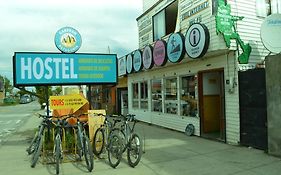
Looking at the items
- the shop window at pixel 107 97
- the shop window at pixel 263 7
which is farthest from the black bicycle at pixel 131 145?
the shop window at pixel 107 97

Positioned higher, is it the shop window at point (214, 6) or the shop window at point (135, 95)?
the shop window at point (214, 6)

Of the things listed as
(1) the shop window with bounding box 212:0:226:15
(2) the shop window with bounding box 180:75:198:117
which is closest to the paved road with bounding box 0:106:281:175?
(2) the shop window with bounding box 180:75:198:117

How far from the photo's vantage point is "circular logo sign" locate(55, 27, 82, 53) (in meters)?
Answer: 10.2

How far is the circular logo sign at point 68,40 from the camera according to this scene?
10.2 metres

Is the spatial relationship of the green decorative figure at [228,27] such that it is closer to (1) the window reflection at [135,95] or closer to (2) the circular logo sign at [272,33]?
(2) the circular logo sign at [272,33]

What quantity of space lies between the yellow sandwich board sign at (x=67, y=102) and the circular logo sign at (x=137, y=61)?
5671 millimetres

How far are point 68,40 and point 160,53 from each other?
154 inches

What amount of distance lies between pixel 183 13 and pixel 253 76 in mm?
4175

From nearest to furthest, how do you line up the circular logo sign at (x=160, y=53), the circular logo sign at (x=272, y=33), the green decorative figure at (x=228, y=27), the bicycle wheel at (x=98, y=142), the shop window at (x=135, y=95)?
the circular logo sign at (x=272, y=33) → the bicycle wheel at (x=98, y=142) → the green decorative figure at (x=228, y=27) → the circular logo sign at (x=160, y=53) → the shop window at (x=135, y=95)

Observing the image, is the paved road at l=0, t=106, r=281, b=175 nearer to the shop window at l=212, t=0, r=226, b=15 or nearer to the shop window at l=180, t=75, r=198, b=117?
the shop window at l=180, t=75, r=198, b=117

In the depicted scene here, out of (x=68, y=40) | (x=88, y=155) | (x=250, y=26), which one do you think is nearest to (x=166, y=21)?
(x=250, y=26)

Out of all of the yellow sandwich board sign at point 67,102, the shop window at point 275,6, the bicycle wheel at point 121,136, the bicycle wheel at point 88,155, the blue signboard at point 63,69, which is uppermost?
the shop window at point 275,6

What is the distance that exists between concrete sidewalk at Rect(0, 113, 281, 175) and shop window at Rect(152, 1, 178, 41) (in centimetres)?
550

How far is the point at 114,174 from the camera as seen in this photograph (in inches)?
256
